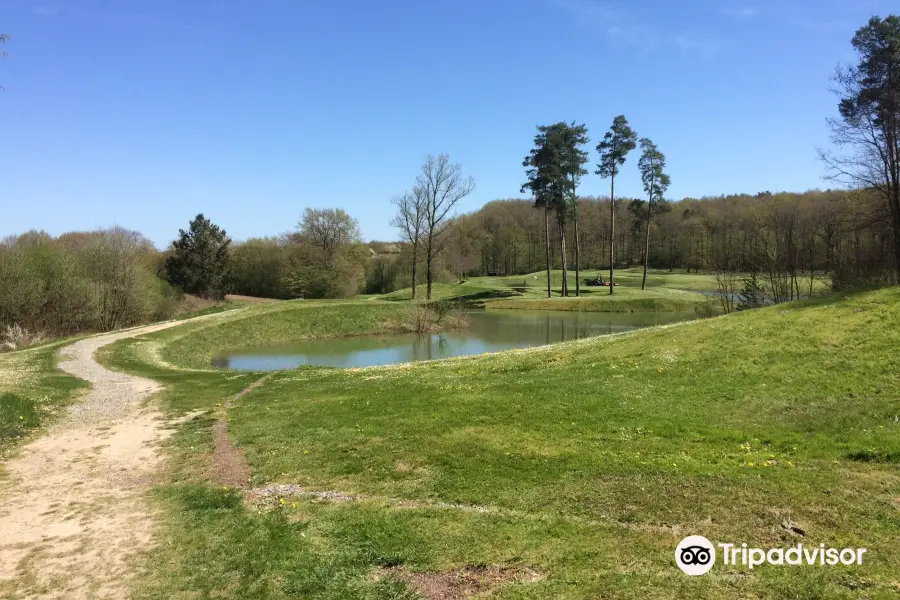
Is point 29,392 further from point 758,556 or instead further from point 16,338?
point 16,338

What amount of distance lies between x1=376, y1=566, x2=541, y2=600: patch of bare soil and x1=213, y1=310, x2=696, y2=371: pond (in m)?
23.3

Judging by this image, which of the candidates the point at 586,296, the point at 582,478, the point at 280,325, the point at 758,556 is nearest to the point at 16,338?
the point at 280,325

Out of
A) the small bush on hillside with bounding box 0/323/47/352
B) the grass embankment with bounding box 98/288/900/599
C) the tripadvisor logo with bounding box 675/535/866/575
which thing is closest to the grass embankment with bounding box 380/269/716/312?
the small bush on hillside with bounding box 0/323/47/352

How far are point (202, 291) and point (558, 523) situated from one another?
6128cm

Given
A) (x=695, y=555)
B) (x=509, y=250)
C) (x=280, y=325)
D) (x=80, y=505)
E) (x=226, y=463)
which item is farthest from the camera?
(x=509, y=250)

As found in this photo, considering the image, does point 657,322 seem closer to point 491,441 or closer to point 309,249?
point 491,441

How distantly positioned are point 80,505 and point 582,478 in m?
7.85

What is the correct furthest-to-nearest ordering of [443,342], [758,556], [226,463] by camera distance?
[443,342]
[226,463]
[758,556]

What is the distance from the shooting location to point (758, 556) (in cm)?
507

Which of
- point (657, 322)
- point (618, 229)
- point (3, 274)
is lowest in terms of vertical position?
point (657, 322)

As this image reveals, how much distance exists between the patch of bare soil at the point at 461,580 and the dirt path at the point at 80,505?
324 cm

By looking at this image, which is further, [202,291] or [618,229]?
[618,229]

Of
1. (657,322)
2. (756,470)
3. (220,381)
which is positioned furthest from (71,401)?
(657,322)

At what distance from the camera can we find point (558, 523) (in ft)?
20.2
